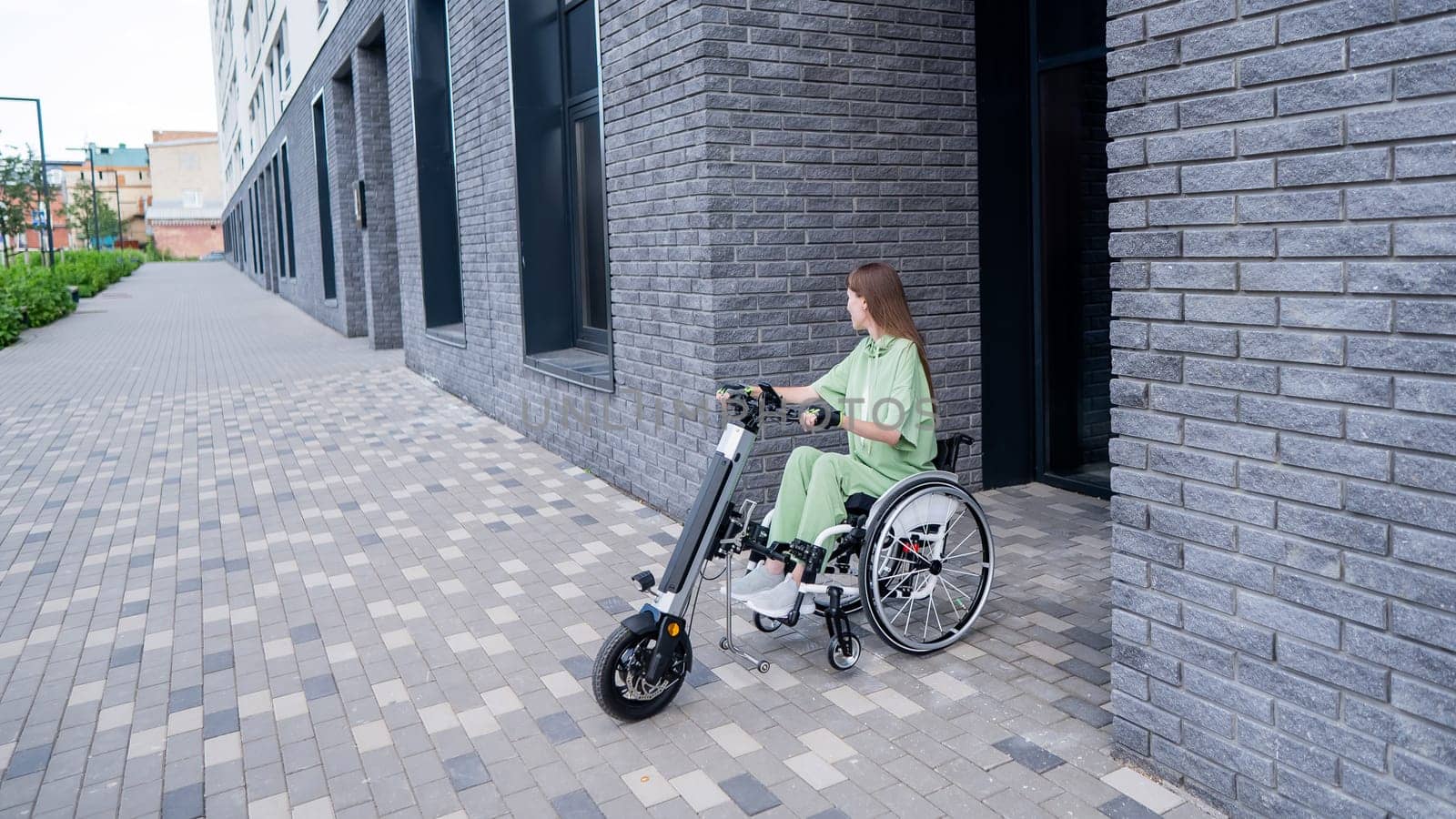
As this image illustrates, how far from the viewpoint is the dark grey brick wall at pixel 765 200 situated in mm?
5691

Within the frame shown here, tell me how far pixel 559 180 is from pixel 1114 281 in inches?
258

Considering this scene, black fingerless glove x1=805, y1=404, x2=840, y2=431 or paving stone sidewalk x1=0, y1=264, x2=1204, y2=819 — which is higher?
black fingerless glove x1=805, y1=404, x2=840, y2=431

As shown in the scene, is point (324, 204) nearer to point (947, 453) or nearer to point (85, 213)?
point (947, 453)

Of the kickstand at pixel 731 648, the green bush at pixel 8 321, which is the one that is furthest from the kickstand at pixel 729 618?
the green bush at pixel 8 321

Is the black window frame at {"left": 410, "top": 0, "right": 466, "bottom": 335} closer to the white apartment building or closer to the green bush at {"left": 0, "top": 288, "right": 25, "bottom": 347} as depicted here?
the white apartment building

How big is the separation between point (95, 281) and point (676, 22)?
35.7 metres

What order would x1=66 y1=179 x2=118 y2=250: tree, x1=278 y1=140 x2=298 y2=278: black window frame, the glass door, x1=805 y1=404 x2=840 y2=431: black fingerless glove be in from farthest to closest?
x1=66 y1=179 x2=118 y2=250: tree < x1=278 y1=140 x2=298 y2=278: black window frame < the glass door < x1=805 y1=404 x2=840 y2=431: black fingerless glove

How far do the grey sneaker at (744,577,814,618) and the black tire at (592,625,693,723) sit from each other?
47 cm

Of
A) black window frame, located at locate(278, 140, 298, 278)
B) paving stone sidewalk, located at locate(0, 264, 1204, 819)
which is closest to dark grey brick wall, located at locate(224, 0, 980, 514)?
paving stone sidewalk, located at locate(0, 264, 1204, 819)

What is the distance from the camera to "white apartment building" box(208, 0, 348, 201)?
1988cm

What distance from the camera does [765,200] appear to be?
18.9 feet

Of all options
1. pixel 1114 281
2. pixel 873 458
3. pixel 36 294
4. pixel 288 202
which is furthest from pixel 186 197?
pixel 1114 281

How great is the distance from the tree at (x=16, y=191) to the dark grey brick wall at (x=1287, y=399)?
39722 mm

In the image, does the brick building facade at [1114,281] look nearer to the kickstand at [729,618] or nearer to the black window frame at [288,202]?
the kickstand at [729,618]
